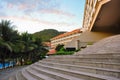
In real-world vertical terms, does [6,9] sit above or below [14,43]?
above

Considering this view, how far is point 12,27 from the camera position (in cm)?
2691

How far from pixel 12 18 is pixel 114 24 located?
49.5 feet

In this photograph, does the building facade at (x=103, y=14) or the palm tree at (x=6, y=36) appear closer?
the building facade at (x=103, y=14)

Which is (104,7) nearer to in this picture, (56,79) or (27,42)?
(56,79)

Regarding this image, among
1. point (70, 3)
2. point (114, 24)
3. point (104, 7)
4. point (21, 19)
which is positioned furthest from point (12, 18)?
point (104, 7)

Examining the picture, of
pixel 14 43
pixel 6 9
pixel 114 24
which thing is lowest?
pixel 14 43

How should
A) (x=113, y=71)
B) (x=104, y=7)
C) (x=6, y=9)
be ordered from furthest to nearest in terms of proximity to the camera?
1. (x=6, y=9)
2. (x=104, y=7)
3. (x=113, y=71)

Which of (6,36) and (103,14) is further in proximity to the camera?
(6,36)

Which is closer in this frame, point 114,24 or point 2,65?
point 114,24

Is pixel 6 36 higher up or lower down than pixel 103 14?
lower down

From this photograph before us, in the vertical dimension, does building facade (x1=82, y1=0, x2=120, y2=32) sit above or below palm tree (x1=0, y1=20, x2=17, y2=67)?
above

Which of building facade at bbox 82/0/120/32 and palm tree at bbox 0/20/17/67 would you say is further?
palm tree at bbox 0/20/17/67

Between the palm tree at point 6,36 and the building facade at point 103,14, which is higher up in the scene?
the building facade at point 103,14

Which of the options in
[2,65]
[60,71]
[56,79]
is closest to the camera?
[56,79]
